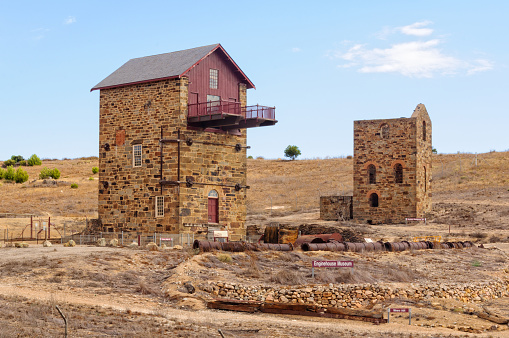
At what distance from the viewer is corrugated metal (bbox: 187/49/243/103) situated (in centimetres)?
4144

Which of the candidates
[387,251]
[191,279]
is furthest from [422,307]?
[387,251]

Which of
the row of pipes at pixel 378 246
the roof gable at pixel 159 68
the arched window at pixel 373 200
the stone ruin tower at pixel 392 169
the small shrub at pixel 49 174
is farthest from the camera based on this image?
the small shrub at pixel 49 174

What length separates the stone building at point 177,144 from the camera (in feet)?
133

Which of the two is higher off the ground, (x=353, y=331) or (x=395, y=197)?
(x=395, y=197)

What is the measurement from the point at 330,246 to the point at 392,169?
24209mm

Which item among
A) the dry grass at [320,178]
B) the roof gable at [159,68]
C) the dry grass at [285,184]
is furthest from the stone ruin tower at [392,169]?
the roof gable at [159,68]

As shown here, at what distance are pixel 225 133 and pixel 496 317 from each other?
2206cm

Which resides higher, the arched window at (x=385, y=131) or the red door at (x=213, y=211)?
the arched window at (x=385, y=131)

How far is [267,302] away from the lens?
24422 millimetres

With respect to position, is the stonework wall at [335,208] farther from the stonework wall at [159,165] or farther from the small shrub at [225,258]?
the small shrub at [225,258]

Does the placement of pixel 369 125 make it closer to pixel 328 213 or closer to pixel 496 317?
pixel 328 213

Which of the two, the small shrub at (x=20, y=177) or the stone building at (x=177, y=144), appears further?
the small shrub at (x=20, y=177)

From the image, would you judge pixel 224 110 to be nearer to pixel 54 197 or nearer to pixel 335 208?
pixel 335 208

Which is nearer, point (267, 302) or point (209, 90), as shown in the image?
point (267, 302)
